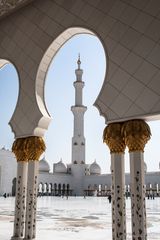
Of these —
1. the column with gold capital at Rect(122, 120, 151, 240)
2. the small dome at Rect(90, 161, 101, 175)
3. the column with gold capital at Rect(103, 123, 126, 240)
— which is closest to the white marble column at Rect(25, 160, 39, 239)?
the column with gold capital at Rect(103, 123, 126, 240)

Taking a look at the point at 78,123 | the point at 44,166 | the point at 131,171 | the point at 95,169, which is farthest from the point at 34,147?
the point at 95,169

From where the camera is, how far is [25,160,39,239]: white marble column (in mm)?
3453

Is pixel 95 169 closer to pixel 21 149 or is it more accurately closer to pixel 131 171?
pixel 21 149

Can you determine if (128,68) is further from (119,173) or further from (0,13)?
(0,13)

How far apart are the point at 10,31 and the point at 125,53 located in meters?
2.07

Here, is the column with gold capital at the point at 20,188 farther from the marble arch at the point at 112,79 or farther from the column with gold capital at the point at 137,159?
the column with gold capital at the point at 137,159

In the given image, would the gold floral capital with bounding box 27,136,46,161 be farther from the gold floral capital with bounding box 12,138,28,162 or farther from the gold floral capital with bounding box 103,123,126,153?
the gold floral capital with bounding box 103,123,126,153

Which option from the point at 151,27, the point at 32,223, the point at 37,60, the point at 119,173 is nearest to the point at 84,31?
the point at 37,60

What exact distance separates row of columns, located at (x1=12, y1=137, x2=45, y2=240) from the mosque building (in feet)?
59.3

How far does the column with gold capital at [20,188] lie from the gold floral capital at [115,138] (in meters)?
1.24

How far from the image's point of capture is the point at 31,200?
3551mm

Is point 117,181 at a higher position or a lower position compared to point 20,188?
higher

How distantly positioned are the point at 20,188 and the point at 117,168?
140 centimetres

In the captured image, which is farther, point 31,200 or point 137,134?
point 31,200
